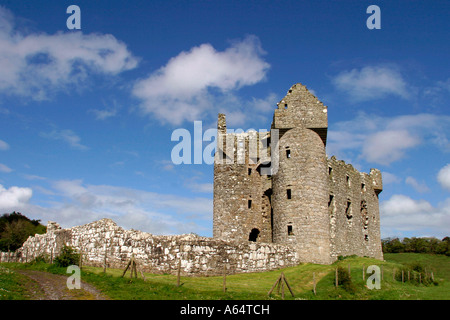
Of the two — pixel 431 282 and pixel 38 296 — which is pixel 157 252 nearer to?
pixel 38 296

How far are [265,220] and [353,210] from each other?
11705 millimetres

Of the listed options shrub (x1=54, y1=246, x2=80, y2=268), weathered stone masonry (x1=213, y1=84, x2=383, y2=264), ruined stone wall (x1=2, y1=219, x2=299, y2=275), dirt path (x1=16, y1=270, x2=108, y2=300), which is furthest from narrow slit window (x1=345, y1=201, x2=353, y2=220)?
dirt path (x1=16, y1=270, x2=108, y2=300)

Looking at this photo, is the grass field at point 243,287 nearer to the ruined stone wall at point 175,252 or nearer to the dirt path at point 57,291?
the dirt path at point 57,291

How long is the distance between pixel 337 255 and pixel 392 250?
159ft

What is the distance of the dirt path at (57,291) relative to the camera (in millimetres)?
15836

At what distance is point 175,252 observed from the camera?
2422cm

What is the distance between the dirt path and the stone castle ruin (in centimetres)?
522

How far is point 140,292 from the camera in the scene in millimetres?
17016

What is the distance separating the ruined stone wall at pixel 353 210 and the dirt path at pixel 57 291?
23552 mm

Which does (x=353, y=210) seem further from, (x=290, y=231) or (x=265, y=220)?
(x=290, y=231)

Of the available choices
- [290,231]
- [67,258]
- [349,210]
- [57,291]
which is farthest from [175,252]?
[349,210]

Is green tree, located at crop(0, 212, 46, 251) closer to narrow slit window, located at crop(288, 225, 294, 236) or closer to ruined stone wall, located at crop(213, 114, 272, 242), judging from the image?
ruined stone wall, located at crop(213, 114, 272, 242)

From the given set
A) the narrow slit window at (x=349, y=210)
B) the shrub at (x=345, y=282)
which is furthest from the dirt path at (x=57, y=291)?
the narrow slit window at (x=349, y=210)
